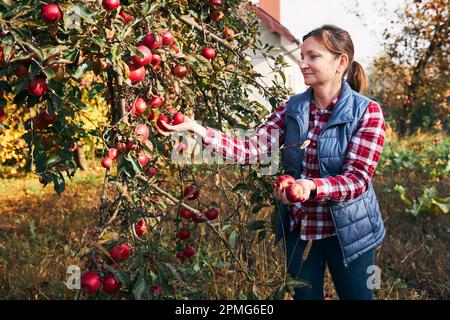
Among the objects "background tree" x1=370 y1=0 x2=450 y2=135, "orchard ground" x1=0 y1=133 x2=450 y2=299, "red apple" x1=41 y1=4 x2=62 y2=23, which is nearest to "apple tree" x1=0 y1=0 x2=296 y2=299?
"red apple" x1=41 y1=4 x2=62 y2=23

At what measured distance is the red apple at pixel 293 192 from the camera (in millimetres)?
1541

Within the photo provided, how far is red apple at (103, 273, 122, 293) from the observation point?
1461 mm

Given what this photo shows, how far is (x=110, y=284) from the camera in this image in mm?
1460

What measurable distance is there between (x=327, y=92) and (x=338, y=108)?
0.11 meters

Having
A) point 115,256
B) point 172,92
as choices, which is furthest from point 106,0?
point 115,256

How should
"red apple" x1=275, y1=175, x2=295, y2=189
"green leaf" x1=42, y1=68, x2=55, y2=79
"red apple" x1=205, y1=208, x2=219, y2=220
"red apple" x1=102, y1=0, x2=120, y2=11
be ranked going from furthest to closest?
"red apple" x1=205, y1=208, x2=219, y2=220, "red apple" x1=275, y1=175, x2=295, y2=189, "red apple" x1=102, y1=0, x2=120, y2=11, "green leaf" x1=42, y1=68, x2=55, y2=79

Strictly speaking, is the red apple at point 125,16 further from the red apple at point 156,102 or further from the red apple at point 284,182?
the red apple at point 284,182

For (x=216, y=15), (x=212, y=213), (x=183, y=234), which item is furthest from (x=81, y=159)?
(x=216, y=15)

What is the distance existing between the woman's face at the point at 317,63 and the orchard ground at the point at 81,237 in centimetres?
83

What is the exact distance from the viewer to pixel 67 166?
1.64 metres

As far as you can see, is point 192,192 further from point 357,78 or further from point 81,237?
point 81,237

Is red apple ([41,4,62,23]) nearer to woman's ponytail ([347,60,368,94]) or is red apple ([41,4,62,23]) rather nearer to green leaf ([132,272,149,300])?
green leaf ([132,272,149,300])

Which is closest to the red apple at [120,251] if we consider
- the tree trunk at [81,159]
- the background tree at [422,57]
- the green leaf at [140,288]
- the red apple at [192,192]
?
the green leaf at [140,288]

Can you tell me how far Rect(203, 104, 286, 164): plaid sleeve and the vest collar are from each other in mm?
131
